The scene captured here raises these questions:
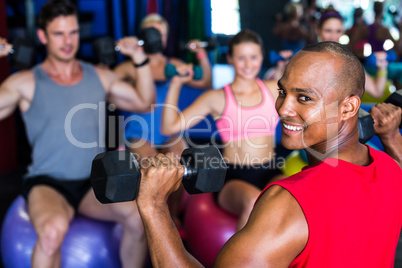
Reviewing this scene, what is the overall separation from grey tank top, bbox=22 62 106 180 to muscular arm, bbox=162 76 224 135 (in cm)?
38

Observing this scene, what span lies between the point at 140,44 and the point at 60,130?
766 millimetres

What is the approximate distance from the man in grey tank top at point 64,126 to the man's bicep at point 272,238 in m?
1.12

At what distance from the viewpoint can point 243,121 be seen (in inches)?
90.4

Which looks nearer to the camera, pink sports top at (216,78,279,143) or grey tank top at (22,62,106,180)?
grey tank top at (22,62,106,180)

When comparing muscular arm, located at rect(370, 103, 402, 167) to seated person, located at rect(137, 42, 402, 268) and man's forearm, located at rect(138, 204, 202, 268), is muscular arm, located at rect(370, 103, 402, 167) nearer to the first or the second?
seated person, located at rect(137, 42, 402, 268)

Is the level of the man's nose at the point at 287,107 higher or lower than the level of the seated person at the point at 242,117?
higher

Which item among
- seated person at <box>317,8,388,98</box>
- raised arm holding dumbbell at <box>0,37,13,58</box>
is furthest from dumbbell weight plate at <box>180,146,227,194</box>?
seated person at <box>317,8,388,98</box>

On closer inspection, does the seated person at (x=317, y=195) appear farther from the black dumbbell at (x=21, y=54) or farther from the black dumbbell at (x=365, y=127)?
the black dumbbell at (x=21, y=54)

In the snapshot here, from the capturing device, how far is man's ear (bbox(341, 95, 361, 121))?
1073 millimetres

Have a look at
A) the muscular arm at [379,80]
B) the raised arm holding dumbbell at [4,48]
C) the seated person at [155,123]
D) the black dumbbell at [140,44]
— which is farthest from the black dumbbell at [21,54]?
the muscular arm at [379,80]

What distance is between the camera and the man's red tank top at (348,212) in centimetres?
93

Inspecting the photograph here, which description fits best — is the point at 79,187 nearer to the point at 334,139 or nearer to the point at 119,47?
the point at 119,47

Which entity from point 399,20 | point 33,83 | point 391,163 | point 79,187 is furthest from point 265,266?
point 399,20

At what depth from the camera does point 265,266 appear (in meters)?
0.89
